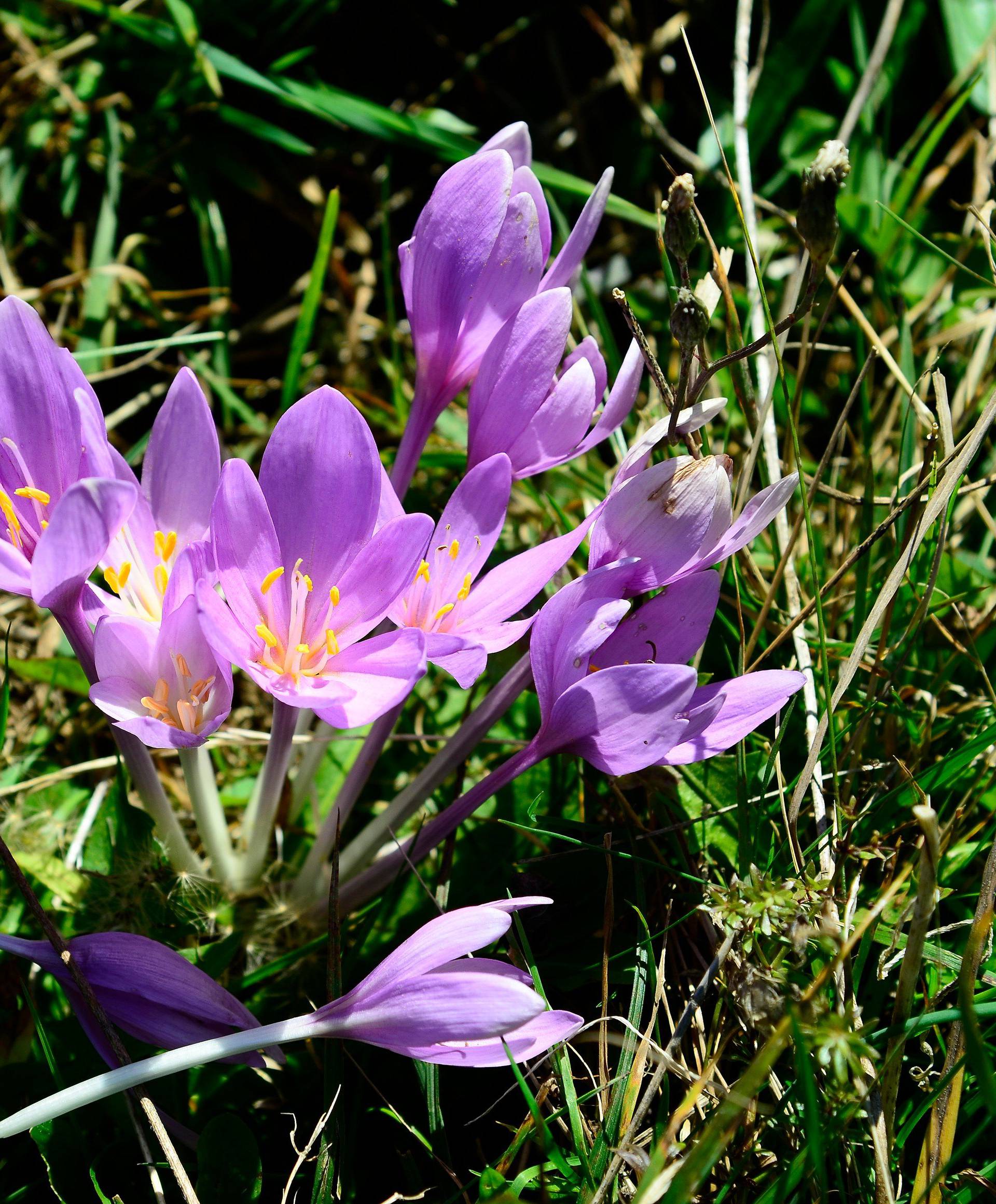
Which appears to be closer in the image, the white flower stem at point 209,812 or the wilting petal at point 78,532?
the wilting petal at point 78,532

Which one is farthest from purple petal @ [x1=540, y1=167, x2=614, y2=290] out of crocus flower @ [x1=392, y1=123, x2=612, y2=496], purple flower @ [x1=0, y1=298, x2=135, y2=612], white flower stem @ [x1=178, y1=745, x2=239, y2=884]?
white flower stem @ [x1=178, y1=745, x2=239, y2=884]

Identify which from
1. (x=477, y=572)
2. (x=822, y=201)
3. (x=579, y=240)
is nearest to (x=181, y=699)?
(x=477, y=572)

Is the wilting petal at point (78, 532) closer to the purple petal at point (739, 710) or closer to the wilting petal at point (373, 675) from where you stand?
the wilting petal at point (373, 675)

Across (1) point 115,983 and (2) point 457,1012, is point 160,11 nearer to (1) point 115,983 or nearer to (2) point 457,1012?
(1) point 115,983

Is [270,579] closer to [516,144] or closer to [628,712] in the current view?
[628,712]

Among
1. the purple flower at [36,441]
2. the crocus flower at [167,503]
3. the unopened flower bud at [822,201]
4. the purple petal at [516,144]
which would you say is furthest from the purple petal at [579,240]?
the purple flower at [36,441]

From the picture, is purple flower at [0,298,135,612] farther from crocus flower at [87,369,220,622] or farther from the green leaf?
the green leaf
